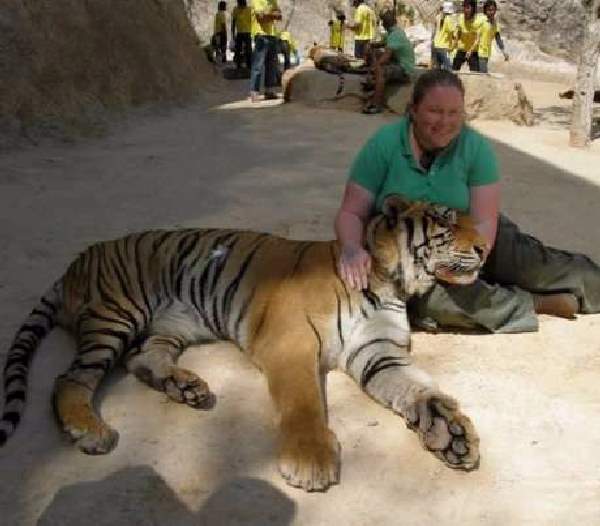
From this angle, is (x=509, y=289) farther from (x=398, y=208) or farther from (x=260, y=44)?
(x=260, y=44)

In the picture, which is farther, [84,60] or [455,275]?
[84,60]

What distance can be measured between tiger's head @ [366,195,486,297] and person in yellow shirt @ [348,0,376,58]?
11.1m

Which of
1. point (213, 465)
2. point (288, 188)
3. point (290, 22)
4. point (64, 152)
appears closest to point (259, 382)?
point (213, 465)

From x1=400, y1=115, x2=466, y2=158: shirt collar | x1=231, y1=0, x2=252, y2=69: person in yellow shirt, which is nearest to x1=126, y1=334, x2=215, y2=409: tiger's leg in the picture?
x1=400, y1=115, x2=466, y2=158: shirt collar

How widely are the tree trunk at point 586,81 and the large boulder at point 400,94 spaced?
156 cm

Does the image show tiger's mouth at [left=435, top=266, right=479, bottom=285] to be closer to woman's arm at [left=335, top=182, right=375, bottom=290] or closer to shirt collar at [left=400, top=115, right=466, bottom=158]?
woman's arm at [left=335, top=182, right=375, bottom=290]

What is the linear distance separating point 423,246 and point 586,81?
6.30 m

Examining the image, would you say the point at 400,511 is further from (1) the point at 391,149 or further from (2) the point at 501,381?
(1) the point at 391,149

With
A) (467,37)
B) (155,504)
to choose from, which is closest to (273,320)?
(155,504)

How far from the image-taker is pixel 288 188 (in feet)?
20.5

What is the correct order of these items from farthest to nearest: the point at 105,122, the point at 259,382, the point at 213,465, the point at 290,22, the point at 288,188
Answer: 1. the point at 290,22
2. the point at 105,122
3. the point at 288,188
4. the point at 259,382
5. the point at 213,465

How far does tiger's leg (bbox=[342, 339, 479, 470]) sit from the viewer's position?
2533 millimetres

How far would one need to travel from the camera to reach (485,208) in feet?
10.6

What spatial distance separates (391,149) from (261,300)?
828 mm
